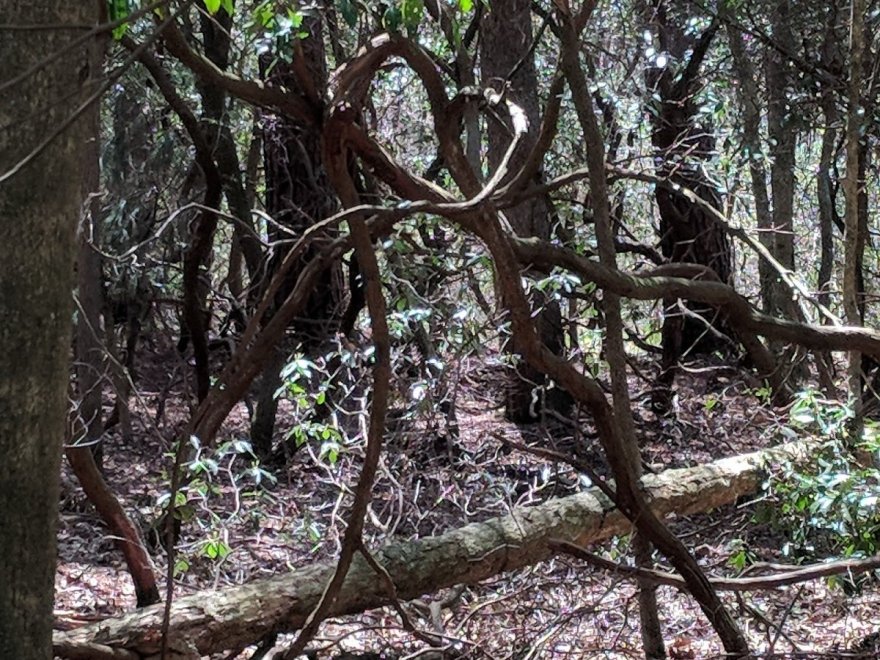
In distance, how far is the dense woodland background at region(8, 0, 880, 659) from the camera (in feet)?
10.2

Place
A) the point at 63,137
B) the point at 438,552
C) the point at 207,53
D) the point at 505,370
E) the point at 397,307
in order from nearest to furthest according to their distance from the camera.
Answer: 1. the point at 63,137
2. the point at 438,552
3. the point at 397,307
4. the point at 207,53
5. the point at 505,370

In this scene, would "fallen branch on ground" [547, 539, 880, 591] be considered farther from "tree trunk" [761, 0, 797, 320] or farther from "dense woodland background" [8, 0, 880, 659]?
"tree trunk" [761, 0, 797, 320]

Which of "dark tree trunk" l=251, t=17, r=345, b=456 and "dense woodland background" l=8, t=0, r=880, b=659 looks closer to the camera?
"dense woodland background" l=8, t=0, r=880, b=659

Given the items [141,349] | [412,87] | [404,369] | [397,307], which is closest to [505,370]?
[404,369]

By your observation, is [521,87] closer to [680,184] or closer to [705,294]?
[680,184]

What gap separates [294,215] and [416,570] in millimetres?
3522

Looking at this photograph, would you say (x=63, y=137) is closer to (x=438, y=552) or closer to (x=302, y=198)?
(x=438, y=552)

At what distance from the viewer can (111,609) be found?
14.4 ft

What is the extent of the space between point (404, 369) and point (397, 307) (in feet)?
2.01

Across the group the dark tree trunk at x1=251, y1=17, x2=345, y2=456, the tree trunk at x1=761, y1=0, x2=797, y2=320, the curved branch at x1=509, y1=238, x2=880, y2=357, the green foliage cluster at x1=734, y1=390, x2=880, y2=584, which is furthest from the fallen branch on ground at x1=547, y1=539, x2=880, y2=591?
the tree trunk at x1=761, y1=0, x2=797, y2=320

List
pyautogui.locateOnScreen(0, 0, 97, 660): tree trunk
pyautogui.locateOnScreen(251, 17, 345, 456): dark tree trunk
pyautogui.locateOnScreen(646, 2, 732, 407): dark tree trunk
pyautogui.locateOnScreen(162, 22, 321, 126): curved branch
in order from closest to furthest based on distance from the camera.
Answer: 1. pyautogui.locateOnScreen(0, 0, 97, 660): tree trunk
2. pyautogui.locateOnScreen(162, 22, 321, 126): curved branch
3. pyautogui.locateOnScreen(251, 17, 345, 456): dark tree trunk
4. pyautogui.locateOnScreen(646, 2, 732, 407): dark tree trunk

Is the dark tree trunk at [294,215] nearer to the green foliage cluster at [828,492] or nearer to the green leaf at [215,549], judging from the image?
the green leaf at [215,549]

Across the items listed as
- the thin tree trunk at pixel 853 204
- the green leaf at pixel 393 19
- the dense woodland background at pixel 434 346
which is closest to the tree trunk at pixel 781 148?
the dense woodland background at pixel 434 346

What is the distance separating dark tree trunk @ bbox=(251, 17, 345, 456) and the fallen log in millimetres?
2427
